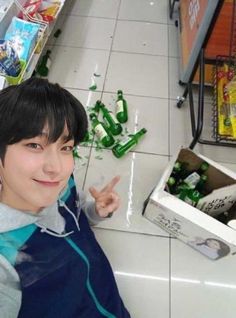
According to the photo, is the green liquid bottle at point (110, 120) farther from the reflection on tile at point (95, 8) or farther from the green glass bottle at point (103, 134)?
the reflection on tile at point (95, 8)

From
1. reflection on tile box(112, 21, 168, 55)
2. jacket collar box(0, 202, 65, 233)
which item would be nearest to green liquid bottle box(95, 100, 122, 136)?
reflection on tile box(112, 21, 168, 55)

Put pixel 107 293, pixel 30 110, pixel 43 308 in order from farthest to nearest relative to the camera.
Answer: pixel 107 293 → pixel 43 308 → pixel 30 110

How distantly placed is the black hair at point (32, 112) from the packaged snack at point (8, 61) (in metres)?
0.78

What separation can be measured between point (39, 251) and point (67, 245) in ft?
0.32

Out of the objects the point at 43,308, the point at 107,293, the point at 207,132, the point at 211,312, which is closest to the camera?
the point at 43,308

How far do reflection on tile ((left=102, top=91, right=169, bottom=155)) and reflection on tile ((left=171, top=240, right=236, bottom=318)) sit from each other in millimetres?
578

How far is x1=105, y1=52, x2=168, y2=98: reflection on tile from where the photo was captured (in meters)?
2.01

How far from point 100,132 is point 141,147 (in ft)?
0.82

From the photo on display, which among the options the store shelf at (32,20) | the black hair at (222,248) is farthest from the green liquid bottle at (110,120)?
the black hair at (222,248)

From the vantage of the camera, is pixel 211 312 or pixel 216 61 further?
pixel 216 61

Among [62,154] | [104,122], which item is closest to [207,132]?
[104,122]

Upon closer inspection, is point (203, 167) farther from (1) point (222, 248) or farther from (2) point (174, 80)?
(2) point (174, 80)

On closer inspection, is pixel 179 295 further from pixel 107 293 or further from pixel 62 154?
pixel 62 154

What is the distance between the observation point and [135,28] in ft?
7.97
